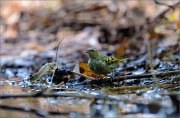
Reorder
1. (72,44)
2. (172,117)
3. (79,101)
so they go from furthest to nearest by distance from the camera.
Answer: (72,44) < (79,101) < (172,117)

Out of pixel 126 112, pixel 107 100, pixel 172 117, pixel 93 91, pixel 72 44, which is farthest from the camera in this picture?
pixel 72 44

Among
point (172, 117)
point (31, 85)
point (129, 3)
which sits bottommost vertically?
point (172, 117)

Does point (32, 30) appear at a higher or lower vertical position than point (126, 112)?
higher

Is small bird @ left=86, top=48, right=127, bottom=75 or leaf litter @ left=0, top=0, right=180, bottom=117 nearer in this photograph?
leaf litter @ left=0, top=0, right=180, bottom=117

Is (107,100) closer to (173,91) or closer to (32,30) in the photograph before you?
(173,91)

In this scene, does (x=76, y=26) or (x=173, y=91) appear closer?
(x=173, y=91)

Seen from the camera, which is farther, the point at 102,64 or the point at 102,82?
the point at 102,64

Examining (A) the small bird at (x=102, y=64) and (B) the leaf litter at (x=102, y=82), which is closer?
(B) the leaf litter at (x=102, y=82)

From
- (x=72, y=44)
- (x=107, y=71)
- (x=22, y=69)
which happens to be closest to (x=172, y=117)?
(x=107, y=71)

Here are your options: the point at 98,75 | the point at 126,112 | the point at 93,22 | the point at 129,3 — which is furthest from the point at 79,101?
the point at 129,3

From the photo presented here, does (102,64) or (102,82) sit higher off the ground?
(102,64)
